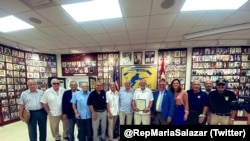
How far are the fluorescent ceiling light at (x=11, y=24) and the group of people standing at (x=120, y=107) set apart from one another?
4.43 ft

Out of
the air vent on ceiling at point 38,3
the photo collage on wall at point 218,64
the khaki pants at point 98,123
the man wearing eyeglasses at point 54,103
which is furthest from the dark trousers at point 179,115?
the photo collage on wall at point 218,64

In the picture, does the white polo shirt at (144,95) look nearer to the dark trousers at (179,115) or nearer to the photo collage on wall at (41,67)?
the dark trousers at (179,115)

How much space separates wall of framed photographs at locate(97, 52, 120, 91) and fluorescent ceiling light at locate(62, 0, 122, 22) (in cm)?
341

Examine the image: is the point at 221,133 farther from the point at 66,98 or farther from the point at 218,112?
the point at 66,98

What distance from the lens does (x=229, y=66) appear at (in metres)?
5.35

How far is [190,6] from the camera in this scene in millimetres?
2455

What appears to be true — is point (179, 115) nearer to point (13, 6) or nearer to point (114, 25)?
point (114, 25)

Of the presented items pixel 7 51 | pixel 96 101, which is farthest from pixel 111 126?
pixel 7 51

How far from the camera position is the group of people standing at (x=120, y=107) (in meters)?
2.64

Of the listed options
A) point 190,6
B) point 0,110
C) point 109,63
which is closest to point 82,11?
point 190,6

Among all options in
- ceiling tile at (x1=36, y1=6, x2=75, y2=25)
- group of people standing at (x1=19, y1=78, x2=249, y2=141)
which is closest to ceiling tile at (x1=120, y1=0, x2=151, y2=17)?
ceiling tile at (x1=36, y1=6, x2=75, y2=25)

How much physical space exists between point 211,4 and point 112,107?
9.01 feet

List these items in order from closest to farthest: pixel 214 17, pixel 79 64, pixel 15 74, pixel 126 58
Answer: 1. pixel 214 17
2. pixel 15 74
3. pixel 126 58
4. pixel 79 64

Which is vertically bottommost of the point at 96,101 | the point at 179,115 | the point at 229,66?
the point at 179,115
